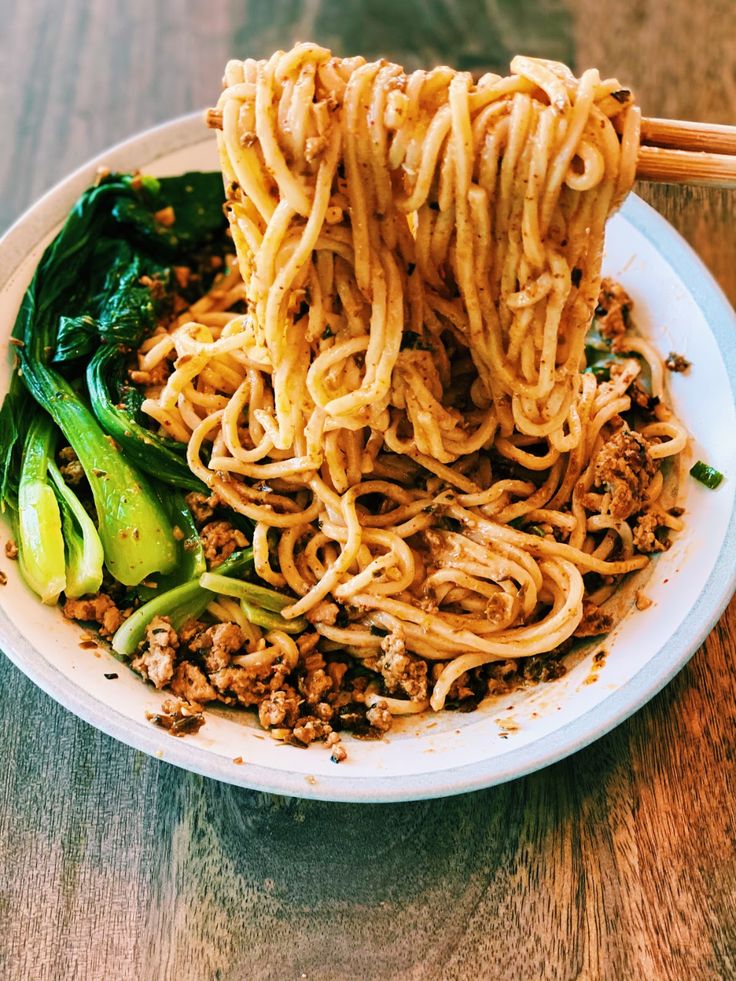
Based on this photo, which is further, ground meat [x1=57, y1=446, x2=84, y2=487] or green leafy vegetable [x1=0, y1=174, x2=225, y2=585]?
ground meat [x1=57, y1=446, x2=84, y2=487]

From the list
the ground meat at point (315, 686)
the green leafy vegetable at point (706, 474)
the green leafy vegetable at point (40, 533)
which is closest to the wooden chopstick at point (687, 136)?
the green leafy vegetable at point (706, 474)

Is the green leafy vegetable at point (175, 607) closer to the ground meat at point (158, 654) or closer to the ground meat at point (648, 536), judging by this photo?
the ground meat at point (158, 654)

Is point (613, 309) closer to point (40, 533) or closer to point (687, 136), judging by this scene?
point (687, 136)

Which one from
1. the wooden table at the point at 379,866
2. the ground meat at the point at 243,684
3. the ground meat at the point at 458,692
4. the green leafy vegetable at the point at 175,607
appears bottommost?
the wooden table at the point at 379,866

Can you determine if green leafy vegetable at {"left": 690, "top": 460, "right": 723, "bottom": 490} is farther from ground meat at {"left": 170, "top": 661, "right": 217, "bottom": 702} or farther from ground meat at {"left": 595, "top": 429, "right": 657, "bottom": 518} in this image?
ground meat at {"left": 170, "top": 661, "right": 217, "bottom": 702}

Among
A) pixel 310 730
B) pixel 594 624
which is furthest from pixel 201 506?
pixel 594 624

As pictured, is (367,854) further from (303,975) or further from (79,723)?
(79,723)

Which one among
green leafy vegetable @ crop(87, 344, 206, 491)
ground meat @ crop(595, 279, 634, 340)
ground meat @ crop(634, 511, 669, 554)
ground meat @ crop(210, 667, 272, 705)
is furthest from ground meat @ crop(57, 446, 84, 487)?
ground meat @ crop(595, 279, 634, 340)
